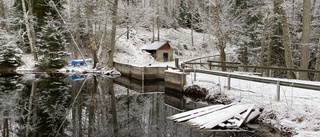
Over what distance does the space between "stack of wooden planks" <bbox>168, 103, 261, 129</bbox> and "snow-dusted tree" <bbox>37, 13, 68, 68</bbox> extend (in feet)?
67.8

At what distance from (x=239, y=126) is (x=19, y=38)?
1063 inches

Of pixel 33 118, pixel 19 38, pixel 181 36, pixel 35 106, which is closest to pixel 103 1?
pixel 19 38

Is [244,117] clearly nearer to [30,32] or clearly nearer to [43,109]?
[43,109]

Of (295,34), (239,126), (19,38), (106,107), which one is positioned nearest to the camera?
(239,126)

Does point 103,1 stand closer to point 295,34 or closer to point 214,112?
point 295,34

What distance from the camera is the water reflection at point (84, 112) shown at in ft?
28.8

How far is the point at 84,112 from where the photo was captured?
11.2 meters

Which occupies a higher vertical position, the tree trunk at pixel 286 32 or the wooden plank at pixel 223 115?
the tree trunk at pixel 286 32

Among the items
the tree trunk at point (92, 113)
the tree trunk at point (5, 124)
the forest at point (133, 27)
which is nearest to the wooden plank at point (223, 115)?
the tree trunk at point (92, 113)

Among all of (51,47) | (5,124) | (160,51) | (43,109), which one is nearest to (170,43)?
(160,51)

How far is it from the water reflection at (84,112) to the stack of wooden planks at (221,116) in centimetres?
36

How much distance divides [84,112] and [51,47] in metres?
18.6

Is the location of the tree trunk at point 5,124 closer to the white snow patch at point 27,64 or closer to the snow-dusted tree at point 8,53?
the white snow patch at point 27,64

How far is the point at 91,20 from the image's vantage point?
2486 centimetres
